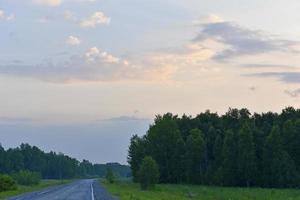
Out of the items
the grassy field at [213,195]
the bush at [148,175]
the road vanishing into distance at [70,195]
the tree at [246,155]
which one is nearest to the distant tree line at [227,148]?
the tree at [246,155]

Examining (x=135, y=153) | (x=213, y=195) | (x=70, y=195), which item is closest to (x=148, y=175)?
(x=213, y=195)

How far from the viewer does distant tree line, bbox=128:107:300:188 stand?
98.7 meters

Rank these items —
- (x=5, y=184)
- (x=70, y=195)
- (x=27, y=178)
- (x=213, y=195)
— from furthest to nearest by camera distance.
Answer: (x=27, y=178) < (x=5, y=184) < (x=213, y=195) < (x=70, y=195)

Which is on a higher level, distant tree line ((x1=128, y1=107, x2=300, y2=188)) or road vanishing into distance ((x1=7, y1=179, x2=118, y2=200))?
distant tree line ((x1=128, y1=107, x2=300, y2=188))

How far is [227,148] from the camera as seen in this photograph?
105 metres

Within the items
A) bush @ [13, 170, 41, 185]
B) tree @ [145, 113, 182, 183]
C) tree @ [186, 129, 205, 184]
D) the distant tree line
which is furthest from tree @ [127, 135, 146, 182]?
bush @ [13, 170, 41, 185]

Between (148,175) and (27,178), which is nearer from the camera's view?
(148,175)

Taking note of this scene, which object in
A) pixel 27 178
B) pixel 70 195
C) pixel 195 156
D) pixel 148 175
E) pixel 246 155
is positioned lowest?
pixel 70 195

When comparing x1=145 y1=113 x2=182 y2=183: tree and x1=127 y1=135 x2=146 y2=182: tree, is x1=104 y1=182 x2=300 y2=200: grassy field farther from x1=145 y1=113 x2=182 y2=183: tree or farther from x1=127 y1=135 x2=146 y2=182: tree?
x1=127 y1=135 x2=146 y2=182: tree

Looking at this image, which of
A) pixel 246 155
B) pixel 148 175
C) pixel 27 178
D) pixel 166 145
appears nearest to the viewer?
pixel 148 175

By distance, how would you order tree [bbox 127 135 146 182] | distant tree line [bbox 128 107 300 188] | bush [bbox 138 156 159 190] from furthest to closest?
tree [bbox 127 135 146 182]
distant tree line [bbox 128 107 300 188]
bush [bbox 138 156 159 190]

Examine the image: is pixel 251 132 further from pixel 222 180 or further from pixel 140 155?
pixel 140 155

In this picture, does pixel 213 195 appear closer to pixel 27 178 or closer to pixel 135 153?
pixel 135 153

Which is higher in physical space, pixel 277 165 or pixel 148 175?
pixel 277 165
